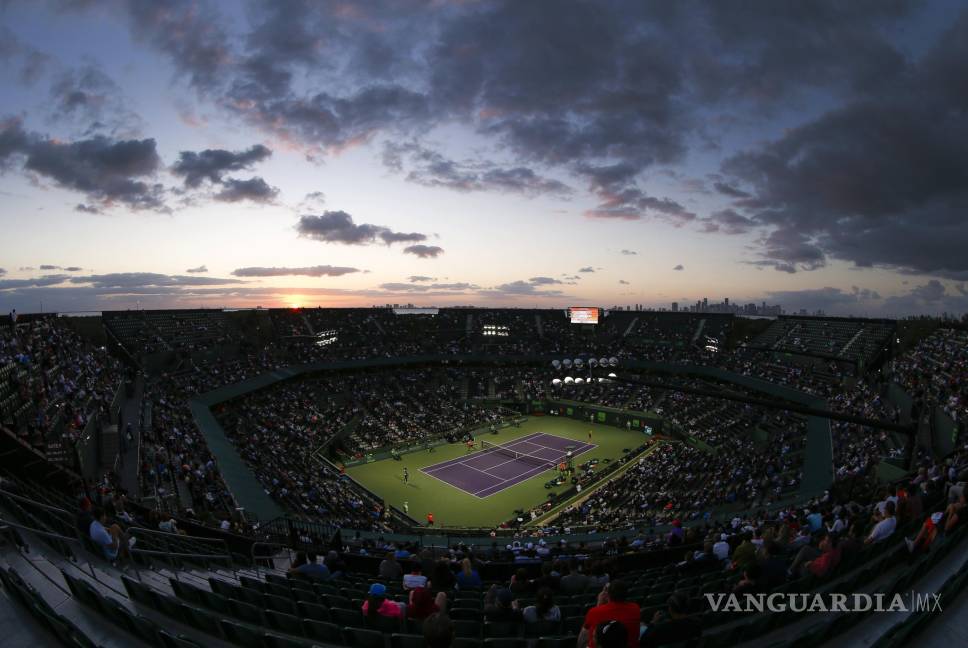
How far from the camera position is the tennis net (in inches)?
1729

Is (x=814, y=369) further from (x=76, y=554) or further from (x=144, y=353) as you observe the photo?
(x=144, y=353)

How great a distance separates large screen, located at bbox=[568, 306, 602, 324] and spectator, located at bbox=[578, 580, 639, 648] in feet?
258

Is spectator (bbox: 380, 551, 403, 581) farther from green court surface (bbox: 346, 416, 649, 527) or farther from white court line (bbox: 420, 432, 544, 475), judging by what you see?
white court line (bbox: 420, 432, 544, 475)

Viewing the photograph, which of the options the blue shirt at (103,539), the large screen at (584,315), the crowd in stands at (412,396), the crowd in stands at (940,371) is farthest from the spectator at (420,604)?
the large screen at (584,315)

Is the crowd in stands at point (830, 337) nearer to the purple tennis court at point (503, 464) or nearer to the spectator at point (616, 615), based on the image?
the purple tennis court at point (503, 464)

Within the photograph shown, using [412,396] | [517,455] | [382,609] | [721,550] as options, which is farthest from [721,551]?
[412,396]

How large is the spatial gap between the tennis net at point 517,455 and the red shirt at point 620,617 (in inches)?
1560

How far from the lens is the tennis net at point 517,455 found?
43.9 m

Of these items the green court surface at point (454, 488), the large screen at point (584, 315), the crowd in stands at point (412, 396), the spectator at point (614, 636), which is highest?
the large screen at point (584, 315)

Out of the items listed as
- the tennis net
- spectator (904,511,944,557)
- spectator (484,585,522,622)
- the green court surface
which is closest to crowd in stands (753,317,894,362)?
the green court surface

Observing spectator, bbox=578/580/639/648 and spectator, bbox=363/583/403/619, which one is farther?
spectator, bbox=363/583/403/619

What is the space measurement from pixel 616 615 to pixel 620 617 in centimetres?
4

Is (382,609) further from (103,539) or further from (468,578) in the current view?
(103,539)

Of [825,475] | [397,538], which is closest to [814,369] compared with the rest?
[825,475]
